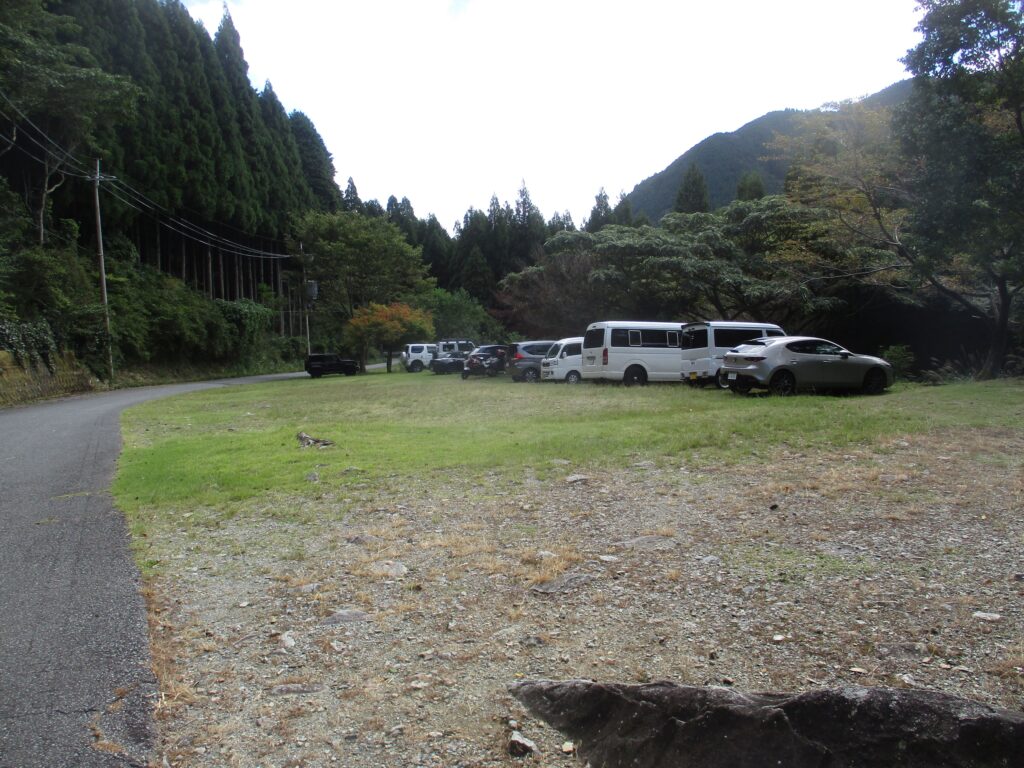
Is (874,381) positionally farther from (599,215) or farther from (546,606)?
(599,215)

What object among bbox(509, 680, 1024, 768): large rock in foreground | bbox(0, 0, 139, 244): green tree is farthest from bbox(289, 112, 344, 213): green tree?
bbox(509, 680, 1024, 768): large rock in foreground

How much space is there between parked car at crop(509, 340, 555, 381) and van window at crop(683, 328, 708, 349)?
763 cm

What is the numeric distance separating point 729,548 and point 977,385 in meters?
13.5

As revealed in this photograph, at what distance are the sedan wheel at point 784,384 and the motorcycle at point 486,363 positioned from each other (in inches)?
619

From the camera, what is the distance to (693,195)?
185 ft

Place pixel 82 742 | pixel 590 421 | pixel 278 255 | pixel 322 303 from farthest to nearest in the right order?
1. pixel 278 255
2. pixel 322 303
3. pixel 590 421
4. pixel 82 742

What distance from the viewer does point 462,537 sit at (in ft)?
18.6

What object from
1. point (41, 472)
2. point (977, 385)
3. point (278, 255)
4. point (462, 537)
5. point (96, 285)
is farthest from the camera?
point (278, 255)

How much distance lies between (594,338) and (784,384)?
688 centimetres

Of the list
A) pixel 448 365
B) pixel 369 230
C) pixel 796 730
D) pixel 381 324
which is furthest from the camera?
pixel 369 230

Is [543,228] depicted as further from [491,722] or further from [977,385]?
[491,722]

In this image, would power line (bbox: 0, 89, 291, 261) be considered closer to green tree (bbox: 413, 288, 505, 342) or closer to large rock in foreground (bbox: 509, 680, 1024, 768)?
green tree (bbox: 413, 288, 505, 342)

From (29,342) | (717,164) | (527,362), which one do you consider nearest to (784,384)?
(527,362)

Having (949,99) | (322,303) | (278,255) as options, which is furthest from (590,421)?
(278,255)
